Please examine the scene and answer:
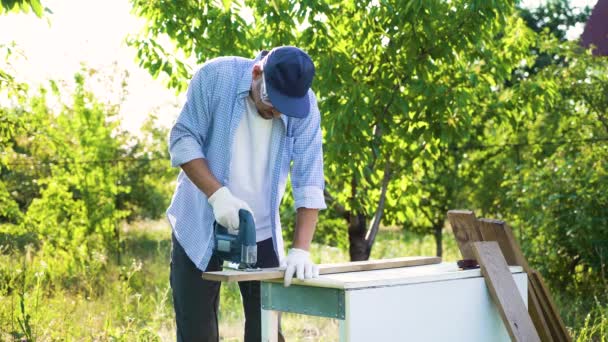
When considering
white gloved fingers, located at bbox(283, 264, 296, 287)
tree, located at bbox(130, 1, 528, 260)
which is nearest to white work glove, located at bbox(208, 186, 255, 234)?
white gloved fingers, located at bbox(283, 264, 296, 287)

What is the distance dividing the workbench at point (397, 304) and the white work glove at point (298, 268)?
3cm

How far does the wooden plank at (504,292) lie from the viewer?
10.5ft

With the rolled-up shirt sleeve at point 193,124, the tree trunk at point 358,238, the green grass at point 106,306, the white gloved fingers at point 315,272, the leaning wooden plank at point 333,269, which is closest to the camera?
the leaning wooden plank at point 333,269

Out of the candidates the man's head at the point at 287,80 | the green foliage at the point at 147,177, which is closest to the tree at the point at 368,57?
the man's head at the point at 287,80

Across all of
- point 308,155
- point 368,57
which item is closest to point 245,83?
point 308,155

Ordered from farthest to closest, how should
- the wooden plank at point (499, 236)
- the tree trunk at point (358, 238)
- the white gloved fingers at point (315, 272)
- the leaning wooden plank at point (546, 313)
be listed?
the tree trunk at point (358, 238) < the leaning wooden plank at point (546, 313) < the wooden plank at point (499, 236) < the white gloved fingers at point (315, 272)

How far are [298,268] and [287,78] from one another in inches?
26.3

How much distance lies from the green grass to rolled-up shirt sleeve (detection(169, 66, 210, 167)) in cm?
155

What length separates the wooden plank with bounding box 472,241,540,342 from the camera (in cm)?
321

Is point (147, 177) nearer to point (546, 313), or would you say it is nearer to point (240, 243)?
point (546, 313)

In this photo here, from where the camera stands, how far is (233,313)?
601 cm

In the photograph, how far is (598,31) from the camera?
295 inches

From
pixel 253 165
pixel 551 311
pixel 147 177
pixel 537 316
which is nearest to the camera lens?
pixel 253 165

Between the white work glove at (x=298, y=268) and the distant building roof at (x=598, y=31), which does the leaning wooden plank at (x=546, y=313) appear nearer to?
the white work glove at (x=298, y=268)
